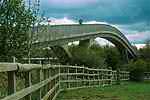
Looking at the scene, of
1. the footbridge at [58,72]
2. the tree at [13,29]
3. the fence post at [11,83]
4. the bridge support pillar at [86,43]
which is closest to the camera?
the fence post at [11,83]

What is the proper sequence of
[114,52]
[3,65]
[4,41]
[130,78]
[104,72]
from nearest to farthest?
[3,65]
[4,41]
[104,72]
[130,78]
[114,52]

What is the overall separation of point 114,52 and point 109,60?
22.7 ft

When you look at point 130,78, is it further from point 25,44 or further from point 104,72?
point 25,44

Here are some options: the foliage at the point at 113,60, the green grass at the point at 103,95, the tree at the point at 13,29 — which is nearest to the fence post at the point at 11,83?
the tree at the point at 13,29

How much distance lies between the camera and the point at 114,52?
82125 mm

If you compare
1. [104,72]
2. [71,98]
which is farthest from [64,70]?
[104,72]

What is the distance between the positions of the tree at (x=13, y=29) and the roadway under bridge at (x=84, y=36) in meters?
15.4

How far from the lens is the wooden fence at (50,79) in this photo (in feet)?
15.5

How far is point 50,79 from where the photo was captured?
12.5m

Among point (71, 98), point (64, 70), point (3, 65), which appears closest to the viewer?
point (3, 65)

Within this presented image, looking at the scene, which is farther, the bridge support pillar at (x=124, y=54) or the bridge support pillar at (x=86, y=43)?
the bridge support pillar at (x=124, y=54)

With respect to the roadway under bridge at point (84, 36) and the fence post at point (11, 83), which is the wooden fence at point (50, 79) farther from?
the roadway under bridge at point (84, 36)

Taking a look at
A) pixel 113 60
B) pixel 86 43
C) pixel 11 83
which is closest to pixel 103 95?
pixel 11 83

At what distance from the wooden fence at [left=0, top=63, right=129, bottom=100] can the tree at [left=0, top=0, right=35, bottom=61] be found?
2.99ft
